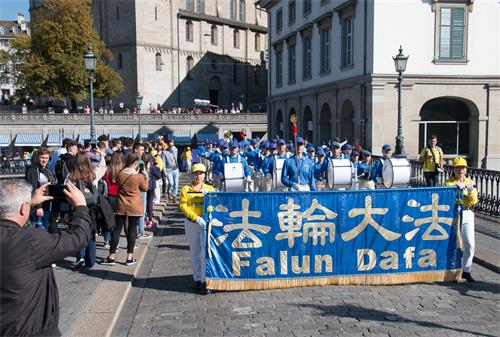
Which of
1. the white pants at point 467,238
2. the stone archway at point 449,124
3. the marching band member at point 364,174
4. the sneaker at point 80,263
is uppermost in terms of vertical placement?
the stone archway at point 449,124

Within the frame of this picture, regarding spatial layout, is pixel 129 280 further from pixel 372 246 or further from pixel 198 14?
pixel 198 14

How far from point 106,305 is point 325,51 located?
27432mm

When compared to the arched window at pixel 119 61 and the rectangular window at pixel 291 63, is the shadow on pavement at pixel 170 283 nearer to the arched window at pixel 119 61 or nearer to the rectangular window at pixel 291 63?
the rectangular window at pixel 291 63

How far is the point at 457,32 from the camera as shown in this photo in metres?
25.9

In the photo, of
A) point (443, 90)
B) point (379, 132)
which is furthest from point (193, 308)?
point (443, 90)

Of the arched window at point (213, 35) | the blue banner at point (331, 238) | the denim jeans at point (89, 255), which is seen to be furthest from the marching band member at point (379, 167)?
the arched window at point (213, 35)

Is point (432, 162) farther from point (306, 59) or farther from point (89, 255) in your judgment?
point (306, 59)

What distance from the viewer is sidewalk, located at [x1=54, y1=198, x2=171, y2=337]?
632 centimetres

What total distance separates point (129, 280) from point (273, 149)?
798cm

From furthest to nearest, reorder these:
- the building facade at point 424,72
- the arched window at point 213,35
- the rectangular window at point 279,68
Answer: the arched window at point 213,35, the rectangular window at point 279,68, the building facade at point 424,72

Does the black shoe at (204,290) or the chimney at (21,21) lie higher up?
the chimney at (21,21)

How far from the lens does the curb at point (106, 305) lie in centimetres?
617

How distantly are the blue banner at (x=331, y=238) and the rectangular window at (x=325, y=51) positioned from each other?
80.0 ft

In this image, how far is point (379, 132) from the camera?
26.2 m
